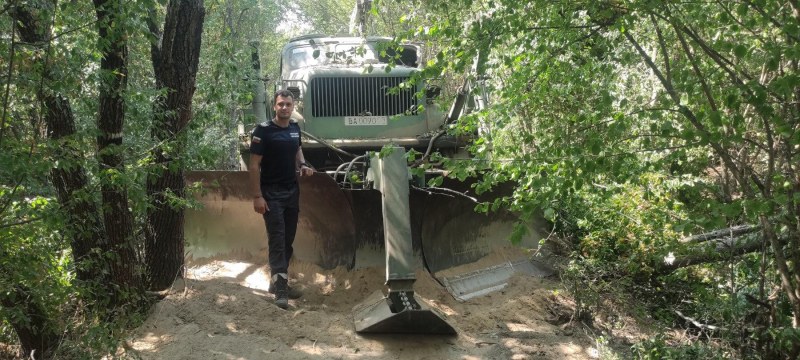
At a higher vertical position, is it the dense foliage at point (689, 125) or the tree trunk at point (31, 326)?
the dense foliage at point (689, 125)

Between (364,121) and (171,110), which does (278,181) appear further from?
(364,121)

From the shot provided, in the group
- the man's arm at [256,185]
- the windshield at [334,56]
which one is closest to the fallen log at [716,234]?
the man's arm at [256,185]

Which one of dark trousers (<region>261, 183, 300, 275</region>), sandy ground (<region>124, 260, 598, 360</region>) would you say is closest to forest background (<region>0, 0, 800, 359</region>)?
sandy ground (<region>124, 260, 598, 360</region>)

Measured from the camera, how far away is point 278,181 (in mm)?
5129

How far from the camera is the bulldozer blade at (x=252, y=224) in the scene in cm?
573

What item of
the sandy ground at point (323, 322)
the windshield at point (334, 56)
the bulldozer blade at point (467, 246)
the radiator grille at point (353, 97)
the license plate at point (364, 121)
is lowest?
the sandy ground at point (323, 322)

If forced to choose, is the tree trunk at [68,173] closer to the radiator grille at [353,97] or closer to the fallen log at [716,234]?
the radiator grille at [353,97]

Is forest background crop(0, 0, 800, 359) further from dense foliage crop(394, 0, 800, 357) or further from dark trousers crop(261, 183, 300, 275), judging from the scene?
dark trousers crop(261, 183, 300, 275)

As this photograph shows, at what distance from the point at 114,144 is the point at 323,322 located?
6.11 ft

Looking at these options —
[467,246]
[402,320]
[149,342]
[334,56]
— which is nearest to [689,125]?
[402,320]

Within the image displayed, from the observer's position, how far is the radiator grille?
7.09 m

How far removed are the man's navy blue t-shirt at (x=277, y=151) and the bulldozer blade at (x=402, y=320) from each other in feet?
4.25

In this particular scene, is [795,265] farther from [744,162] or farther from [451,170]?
[451,170]

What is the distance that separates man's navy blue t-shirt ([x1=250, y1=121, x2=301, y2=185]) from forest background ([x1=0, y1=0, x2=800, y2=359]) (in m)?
0.30
